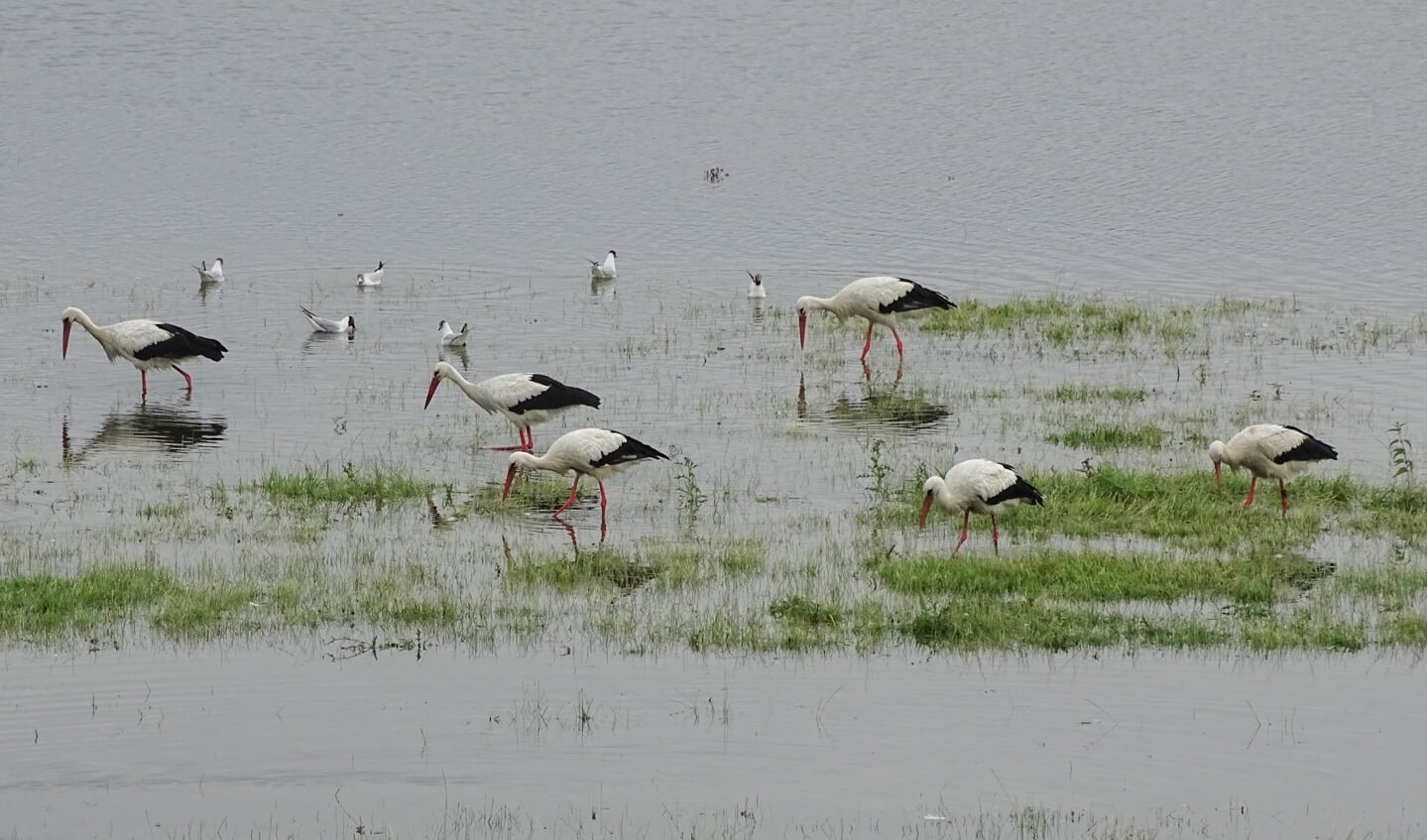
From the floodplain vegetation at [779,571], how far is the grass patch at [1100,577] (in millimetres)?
23

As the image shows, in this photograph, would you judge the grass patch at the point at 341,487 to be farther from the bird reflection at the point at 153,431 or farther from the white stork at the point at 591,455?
the bird reflection at the point at 153,431

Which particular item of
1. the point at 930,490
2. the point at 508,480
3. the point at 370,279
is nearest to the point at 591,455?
the point at 508,480

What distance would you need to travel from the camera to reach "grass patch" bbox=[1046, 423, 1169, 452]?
1716 cm

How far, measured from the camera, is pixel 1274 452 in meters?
14.4

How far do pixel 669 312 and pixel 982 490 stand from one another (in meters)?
13.3

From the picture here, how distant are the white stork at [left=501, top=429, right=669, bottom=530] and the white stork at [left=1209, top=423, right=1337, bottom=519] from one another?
4521 millimetres

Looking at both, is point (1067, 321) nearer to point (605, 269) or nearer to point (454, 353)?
point (605, 269)

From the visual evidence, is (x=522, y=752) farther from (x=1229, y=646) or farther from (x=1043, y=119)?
(x=1043, y=119)

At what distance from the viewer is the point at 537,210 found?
120ft

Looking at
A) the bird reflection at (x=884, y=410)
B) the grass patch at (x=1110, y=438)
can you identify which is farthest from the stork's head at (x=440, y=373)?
the grass patch at (x=1110, y=438)

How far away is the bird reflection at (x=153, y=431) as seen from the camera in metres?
17.9

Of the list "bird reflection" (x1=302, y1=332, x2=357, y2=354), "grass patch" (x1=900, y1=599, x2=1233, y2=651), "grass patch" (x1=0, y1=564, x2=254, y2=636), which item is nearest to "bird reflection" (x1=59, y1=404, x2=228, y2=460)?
"bird reflection" (x1=302, y1=332, x2=357, y2=354)

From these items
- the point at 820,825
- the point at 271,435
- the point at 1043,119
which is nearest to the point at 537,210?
the point at 1043,119

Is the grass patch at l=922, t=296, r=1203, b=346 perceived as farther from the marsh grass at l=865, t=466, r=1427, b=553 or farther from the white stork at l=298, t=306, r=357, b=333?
the marsh grass at l=865, t=466, r=1427, b=553
